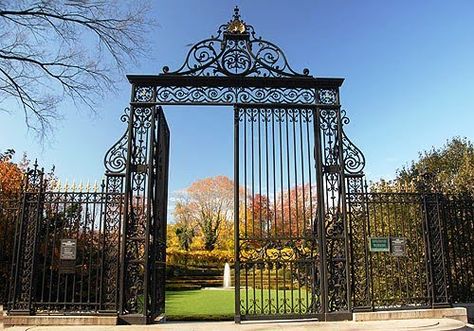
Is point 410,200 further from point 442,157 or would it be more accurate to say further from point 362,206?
point 442,157

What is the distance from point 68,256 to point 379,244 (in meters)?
5.59

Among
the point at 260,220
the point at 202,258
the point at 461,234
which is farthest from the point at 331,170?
the point at 202,258

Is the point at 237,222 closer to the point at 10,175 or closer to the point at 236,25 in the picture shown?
the point at 236,25

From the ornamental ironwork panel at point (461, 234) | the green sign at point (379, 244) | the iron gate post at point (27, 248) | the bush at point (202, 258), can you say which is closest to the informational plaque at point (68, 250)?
the iron gate post at point (27, 248)

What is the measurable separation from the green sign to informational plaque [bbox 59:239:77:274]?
532 cm

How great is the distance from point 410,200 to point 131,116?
221 inches

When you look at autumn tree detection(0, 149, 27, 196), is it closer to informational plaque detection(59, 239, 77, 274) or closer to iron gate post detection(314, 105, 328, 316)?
informational plaque detection(59, 239, 77, 274)

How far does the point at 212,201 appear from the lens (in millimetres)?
37562

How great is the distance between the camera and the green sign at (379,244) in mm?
7480

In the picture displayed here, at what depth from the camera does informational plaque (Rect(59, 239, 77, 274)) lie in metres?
7.13

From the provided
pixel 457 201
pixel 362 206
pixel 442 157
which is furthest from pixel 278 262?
pixel 442 157

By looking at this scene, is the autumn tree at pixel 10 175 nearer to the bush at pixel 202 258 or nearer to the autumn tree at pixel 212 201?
the bush at pixel 202 258

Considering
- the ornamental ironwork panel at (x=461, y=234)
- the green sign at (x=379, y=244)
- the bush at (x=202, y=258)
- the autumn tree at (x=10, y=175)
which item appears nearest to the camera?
the green sign at (x=379, y=244)

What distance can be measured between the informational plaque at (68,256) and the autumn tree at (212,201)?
27216mm
